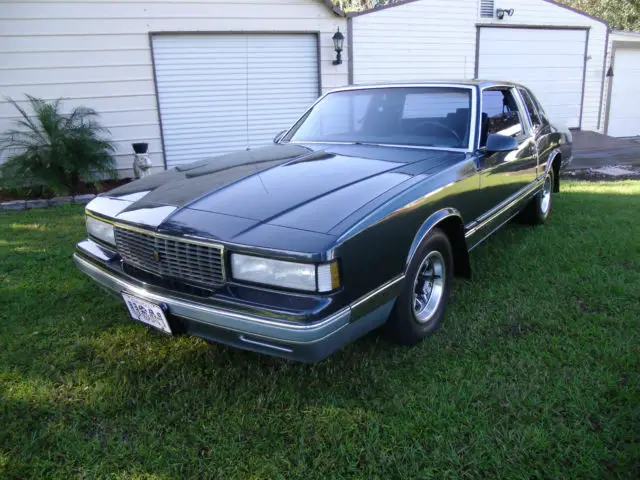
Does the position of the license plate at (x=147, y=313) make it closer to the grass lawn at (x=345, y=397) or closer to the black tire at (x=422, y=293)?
the grass lawn at (x=345, y=397)

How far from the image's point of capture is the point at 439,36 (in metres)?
11.2

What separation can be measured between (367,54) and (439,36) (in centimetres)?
212

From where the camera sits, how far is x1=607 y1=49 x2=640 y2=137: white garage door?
44.4 feet

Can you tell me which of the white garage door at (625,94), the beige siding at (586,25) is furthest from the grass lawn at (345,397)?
the white garage door at (625,94)

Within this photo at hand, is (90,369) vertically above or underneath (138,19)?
underneath

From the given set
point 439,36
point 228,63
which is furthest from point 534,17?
point 228,63

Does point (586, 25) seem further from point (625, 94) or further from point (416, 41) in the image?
point (416, 41)

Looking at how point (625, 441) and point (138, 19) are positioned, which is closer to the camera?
point (625, 441)

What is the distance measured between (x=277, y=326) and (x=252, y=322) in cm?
12

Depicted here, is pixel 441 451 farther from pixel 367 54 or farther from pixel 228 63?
pixel 367 54

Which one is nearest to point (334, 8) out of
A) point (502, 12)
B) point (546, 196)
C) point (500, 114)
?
point (502, 12)

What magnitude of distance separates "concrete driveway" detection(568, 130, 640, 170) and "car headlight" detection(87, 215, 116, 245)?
907 centimetres

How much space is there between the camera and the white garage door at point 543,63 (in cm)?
1197

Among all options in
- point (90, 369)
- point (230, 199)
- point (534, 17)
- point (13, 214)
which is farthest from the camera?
point (534, 17)
